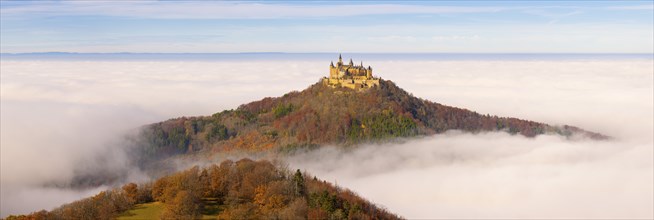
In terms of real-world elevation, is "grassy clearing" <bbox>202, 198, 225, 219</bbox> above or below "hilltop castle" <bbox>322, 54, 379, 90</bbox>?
below

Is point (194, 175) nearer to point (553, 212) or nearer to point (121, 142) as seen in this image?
point (553, 212)

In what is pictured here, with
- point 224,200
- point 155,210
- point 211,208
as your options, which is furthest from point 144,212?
point 224,200

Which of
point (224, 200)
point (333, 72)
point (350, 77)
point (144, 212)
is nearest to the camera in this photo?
A: point (144, 212)

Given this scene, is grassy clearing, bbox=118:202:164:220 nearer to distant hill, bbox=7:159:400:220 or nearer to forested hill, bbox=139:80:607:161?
distant hill, bbox=7:159:400:220

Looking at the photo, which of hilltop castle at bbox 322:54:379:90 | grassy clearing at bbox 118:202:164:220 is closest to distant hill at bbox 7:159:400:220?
grassy clearing at bbox 118:202:164:220

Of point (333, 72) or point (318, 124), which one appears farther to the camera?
point (333, 72)

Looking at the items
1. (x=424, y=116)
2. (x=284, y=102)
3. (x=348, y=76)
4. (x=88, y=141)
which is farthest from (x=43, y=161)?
(x=424, y=116)

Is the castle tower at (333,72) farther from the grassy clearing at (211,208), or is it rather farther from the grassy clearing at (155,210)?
Answer: the grassy clearing at (155,210)

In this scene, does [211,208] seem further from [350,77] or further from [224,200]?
[350,77]
